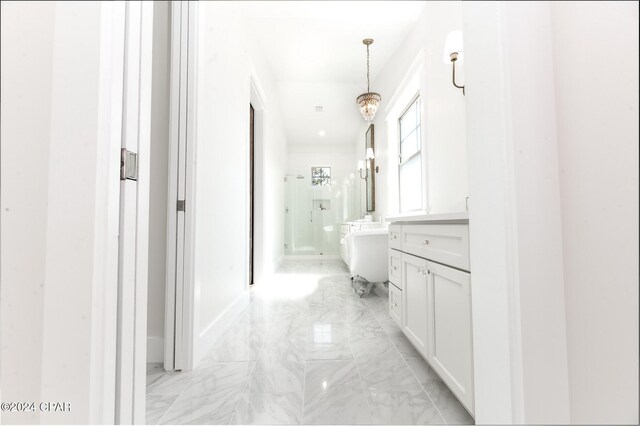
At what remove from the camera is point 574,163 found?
52 centimetres

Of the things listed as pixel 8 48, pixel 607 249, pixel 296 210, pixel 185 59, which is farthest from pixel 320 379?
pixel 296 210

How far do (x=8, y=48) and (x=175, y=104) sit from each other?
3.24 ft

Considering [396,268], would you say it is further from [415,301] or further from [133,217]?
[133,217]

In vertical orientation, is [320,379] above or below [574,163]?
below

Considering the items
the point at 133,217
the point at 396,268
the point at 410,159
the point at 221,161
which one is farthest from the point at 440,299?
the point at 410,159

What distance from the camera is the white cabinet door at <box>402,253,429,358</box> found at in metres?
1.37

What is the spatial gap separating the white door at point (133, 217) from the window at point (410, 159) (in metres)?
2.68

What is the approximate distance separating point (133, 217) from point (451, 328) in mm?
1139

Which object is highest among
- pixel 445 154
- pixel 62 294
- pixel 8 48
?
pixel 445 154

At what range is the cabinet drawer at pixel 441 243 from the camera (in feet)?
3.40

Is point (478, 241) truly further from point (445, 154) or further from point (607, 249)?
point (445, 154)

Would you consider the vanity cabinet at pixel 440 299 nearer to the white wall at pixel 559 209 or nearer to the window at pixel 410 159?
the white wall at pixel 559 209

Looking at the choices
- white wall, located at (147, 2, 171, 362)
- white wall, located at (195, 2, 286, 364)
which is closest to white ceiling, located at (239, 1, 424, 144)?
white wall, located at (195, 2, 286, 364)

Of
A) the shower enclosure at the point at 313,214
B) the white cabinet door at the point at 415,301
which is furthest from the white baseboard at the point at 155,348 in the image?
the shower enclosure at the point at 313,214
